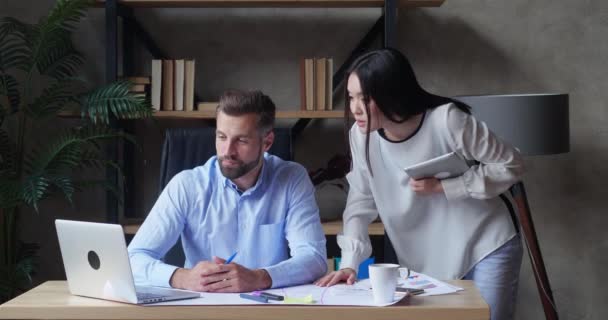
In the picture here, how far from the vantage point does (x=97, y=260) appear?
176 cm

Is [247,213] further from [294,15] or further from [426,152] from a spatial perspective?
[294,15]

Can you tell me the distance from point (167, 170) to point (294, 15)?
1.51 metres

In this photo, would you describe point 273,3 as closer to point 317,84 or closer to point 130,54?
point 317,84

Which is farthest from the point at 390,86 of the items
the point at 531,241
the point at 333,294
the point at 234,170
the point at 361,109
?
the point at 531,241

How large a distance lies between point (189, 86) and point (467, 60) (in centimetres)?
134

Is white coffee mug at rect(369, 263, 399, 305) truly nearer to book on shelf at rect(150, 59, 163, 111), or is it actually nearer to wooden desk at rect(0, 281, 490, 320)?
wooden desk at rect(0, 281, 490, 320)

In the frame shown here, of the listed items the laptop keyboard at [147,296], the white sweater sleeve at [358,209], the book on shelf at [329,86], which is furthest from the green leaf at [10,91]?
the laptop keyboard at [147,296]

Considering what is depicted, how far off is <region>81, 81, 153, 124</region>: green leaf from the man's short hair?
3.62 feet

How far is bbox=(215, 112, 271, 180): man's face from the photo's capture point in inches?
85.8

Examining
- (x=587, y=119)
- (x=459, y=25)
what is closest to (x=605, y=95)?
(x=587, y=119)

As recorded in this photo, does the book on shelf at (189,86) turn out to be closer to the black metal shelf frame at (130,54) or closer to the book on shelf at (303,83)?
the black metal shelf frame at (130,54)

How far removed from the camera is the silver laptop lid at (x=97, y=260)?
166 cm

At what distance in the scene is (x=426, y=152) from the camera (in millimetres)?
2217

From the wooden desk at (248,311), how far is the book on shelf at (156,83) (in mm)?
1850
